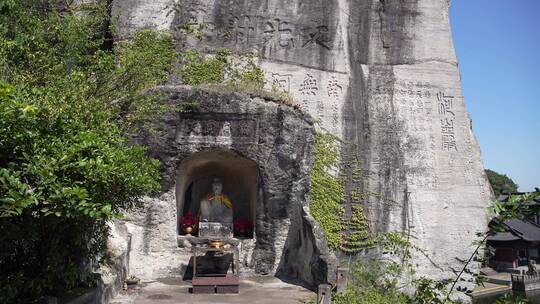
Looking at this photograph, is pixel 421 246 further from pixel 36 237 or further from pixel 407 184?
pixel 36 237

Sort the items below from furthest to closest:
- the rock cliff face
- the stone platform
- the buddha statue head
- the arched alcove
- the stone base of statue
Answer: the rock cliff face
the buddha statue head
the arched alcove
the stone base of statue
the stone platform

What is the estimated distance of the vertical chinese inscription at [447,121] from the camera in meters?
13.1

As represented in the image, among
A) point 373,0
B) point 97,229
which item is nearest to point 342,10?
point 373,0

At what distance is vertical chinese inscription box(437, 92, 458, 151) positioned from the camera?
13.1 meters

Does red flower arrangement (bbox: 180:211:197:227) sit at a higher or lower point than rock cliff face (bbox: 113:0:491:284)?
lower

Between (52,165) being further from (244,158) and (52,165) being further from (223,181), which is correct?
(223,181)

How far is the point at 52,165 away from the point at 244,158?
23.6 ft

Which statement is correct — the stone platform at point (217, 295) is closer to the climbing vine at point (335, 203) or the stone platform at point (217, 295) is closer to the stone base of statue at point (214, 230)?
the stone base of statue at point (214, 230)

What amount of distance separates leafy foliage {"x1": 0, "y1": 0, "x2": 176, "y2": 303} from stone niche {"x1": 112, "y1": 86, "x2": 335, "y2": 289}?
87.5 inches

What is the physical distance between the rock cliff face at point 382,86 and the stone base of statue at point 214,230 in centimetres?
395

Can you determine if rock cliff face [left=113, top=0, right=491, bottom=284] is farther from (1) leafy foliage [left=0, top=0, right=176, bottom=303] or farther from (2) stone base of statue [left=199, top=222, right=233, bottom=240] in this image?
(1) leafy foliage [left=0, top=0, right=176, bottom=303]

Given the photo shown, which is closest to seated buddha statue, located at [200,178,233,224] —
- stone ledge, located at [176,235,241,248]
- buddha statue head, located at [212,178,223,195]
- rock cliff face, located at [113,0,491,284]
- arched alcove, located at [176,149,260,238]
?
buddha statue head, located at [212,178,223,195]

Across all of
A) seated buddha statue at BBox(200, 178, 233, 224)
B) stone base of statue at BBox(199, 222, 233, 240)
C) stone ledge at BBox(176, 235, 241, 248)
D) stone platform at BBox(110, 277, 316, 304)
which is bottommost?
stone platform at BBox(110, 277, 316, 304)

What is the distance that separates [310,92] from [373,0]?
395 centimetres
